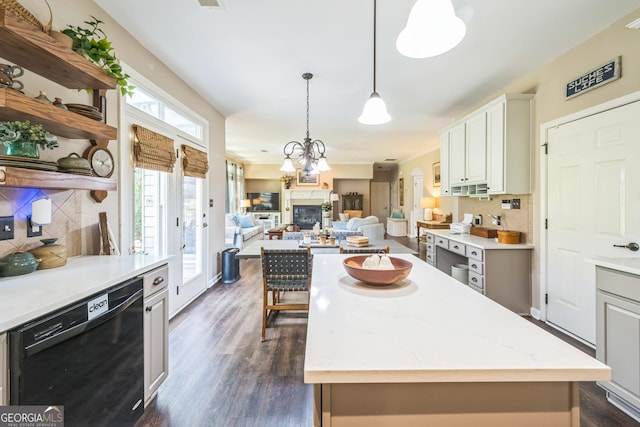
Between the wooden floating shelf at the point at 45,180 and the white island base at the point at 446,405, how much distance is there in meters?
1.51

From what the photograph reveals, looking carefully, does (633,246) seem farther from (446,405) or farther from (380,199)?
(380,199)

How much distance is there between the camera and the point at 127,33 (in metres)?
2.30

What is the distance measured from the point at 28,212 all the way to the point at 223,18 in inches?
72.7

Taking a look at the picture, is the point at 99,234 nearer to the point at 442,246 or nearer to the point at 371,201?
the point at 442,246

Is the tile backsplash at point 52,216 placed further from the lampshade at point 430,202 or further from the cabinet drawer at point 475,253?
the lampshade at point 430,202

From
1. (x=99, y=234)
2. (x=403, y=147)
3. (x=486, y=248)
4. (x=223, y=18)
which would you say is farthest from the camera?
(x=403, y=147)

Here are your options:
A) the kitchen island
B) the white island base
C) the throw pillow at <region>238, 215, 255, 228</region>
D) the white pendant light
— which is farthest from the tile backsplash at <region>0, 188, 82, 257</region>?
the throw pillow at <region>238, 215, 255, 228</region>

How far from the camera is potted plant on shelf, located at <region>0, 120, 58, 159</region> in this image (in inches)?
47.7

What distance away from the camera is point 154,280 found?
65.7 inches

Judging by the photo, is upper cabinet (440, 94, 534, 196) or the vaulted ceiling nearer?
the vaulted ceiling

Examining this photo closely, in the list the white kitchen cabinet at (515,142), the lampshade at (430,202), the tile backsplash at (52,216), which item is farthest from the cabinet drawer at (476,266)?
the lampshade at (430,202)

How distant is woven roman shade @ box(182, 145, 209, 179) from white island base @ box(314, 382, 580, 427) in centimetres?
315

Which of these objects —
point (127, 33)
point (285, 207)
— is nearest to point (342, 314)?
point (127, 33)

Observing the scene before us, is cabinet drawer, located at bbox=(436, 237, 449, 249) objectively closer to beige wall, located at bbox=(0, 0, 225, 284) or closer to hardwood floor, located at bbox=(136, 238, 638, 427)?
hardwood floor, located at bbox=(136, 238, 638, 427)
